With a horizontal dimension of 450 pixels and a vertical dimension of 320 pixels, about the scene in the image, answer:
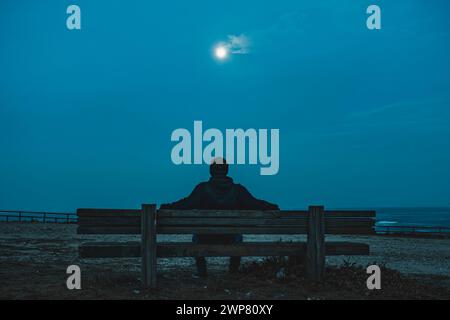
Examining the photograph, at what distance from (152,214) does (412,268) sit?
7.83 meters

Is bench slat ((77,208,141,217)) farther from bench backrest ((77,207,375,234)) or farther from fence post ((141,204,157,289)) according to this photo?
fence post ((141,204,157,289))

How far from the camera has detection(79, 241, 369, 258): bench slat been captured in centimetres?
657

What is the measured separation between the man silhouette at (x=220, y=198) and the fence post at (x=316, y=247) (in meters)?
1.03

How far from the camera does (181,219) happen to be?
270 inches

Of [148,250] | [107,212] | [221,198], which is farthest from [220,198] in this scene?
[107,212]

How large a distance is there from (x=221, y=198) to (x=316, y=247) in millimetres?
2017

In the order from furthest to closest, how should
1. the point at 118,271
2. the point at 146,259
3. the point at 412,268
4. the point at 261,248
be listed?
the point at 412,268 < the point at 118,271 < the point at 261,248 < the point at 146,259

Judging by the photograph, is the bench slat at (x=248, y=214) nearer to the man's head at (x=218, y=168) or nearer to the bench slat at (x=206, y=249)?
the bench slat at (x=206, y=249)

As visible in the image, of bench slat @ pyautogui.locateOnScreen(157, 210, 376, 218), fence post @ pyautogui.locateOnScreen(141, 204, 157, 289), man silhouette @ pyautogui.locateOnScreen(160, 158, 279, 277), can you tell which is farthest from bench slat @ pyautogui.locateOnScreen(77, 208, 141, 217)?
man silhouette @ pyautogui.locateOnScreen(160, 158, 279, 277)

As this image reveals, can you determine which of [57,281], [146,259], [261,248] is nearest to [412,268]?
[261,248]

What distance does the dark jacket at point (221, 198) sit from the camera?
801 centimetres

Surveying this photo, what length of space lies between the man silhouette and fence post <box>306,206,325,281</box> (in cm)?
Result: 103

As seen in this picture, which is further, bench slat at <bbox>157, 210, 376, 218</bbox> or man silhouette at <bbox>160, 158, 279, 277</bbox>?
man silhouette at <bbox>160, 158, 279, 277</bbox>
